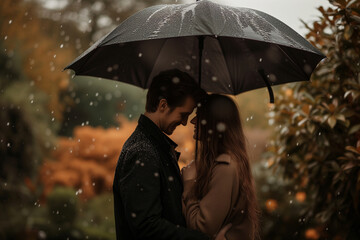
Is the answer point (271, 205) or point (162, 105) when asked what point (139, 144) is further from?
point (271, 205)

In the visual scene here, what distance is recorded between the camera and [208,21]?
218 cm

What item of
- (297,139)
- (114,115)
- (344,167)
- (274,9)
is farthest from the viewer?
(114,115)

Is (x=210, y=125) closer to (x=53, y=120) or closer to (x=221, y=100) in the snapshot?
(x=221, y=100)

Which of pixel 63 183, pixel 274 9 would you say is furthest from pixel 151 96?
pixel 63 183

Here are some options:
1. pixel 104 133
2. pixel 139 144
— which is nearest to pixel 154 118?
pixel 139 144

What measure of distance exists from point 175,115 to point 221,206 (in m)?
0.56

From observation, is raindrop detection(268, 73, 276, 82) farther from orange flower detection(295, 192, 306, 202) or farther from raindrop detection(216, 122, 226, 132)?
orange flower detection(295, 192, 306, 202)

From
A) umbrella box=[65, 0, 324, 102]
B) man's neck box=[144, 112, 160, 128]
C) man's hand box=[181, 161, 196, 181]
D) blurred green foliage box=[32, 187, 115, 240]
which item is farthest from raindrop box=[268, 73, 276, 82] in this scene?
blurred green foliage box=[32, 187, 115, 240]

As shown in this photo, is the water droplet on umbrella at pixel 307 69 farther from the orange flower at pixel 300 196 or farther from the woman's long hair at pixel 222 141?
the orange flower at pixel 300 196

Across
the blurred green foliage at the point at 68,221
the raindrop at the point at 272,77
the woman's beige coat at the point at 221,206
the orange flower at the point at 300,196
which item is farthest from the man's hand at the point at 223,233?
the blurred green foliage at the point at 68,221

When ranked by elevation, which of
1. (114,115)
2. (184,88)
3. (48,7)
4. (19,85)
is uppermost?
(184,88)

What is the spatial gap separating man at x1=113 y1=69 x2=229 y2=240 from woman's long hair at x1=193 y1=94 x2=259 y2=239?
11cm

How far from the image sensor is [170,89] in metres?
2.44

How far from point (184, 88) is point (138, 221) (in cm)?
79
